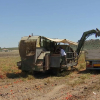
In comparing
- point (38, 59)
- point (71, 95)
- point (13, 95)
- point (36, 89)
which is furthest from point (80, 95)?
point (38, 59)

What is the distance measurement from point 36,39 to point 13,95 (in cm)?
481

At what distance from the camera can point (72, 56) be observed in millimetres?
12211

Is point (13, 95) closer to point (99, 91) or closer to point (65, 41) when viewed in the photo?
point (99, 91)

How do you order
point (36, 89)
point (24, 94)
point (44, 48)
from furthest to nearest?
point (44, 48) → point (36, 89) → point (24, 94)

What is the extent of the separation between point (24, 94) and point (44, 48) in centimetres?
525

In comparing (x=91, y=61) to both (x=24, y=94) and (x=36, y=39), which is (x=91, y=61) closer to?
(x=36, y=39)

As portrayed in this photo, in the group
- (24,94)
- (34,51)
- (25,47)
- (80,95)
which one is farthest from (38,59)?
(80,95)

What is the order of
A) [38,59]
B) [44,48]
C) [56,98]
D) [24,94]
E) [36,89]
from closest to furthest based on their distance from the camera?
[56,98] < [24,94] < [36,89] < [38,59] < [44,48]

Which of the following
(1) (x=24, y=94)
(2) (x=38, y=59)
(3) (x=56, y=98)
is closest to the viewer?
(3) (x=56, y=98)

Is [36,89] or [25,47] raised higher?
[25,47]

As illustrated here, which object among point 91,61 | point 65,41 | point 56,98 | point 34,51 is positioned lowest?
point 56,98

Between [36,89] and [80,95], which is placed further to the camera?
[36,89]

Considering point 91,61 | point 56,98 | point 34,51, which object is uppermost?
point 34,51

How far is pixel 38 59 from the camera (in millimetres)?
10141
